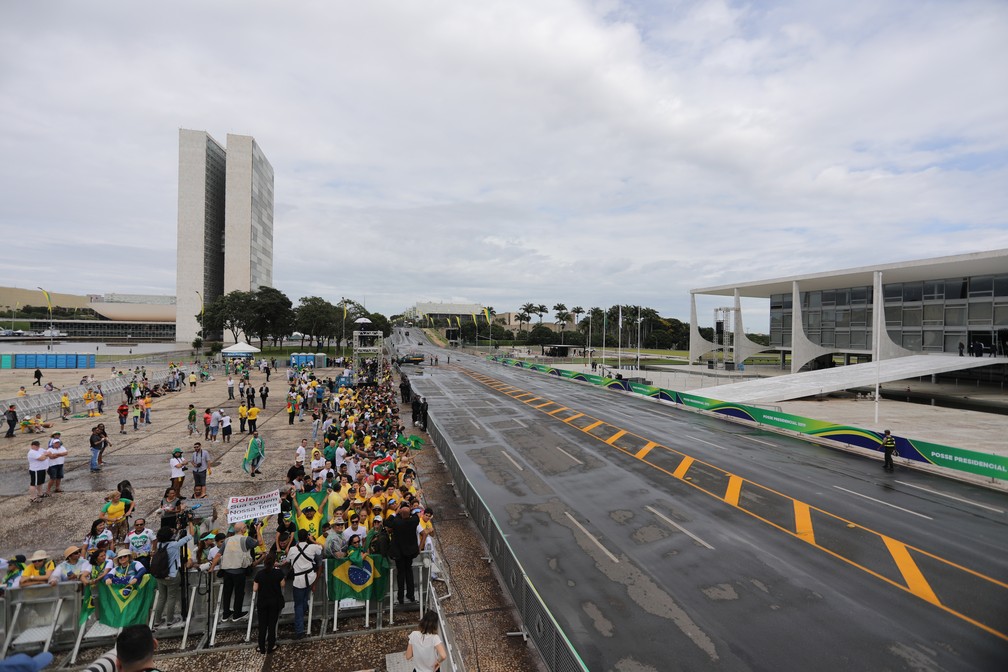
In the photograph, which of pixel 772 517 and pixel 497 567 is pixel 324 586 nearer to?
pixel 497 567

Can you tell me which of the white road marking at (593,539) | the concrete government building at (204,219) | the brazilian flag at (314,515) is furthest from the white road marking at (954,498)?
the concrete government building at (204,219)

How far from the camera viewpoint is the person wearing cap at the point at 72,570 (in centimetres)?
699

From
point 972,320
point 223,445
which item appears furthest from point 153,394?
point 972,320

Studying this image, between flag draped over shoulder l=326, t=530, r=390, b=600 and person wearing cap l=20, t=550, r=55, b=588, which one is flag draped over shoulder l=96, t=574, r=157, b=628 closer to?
person wearing cap l=20, t=550, r=55, b=588

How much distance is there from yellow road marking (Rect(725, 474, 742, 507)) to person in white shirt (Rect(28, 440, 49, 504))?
769 inches

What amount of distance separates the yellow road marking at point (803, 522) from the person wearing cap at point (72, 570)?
14.6 metres

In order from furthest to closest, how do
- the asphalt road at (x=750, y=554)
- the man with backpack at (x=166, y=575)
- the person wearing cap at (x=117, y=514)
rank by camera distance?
the person wearing cap at (x=117, y=514)
the asphalt road at (x=750, y=554)
the man with backpack at (x=166, y=575)

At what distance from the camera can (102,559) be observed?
287 inches

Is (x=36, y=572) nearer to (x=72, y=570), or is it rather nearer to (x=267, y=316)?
(x=72, y=570)

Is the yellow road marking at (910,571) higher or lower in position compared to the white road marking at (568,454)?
lower

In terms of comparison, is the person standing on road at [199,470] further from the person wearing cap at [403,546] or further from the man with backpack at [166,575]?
the person wearing cap at [403,546]

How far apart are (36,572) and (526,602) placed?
751 cm

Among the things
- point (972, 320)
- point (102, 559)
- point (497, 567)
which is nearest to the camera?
point (102, 559)

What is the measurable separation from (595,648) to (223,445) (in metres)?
17.8
